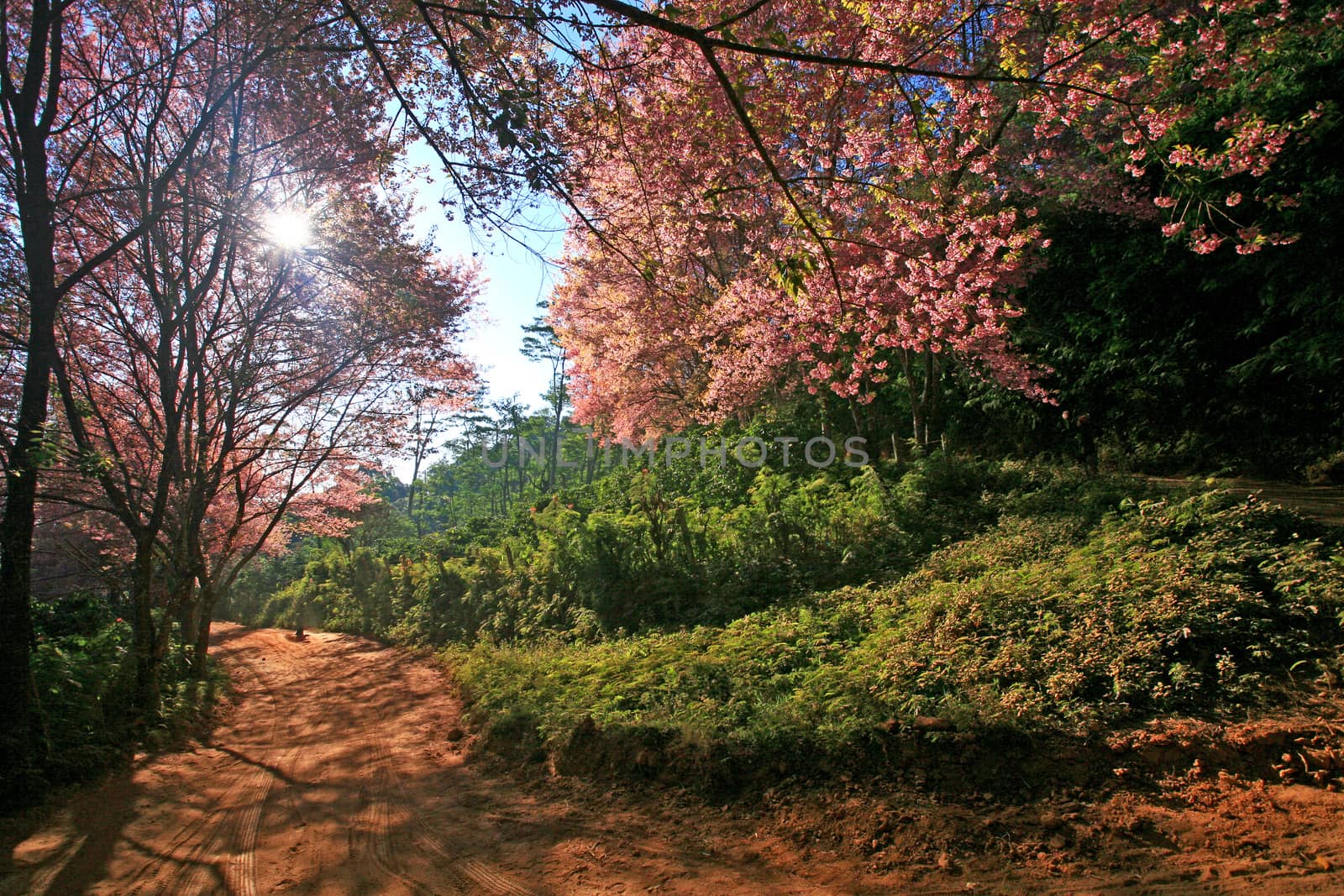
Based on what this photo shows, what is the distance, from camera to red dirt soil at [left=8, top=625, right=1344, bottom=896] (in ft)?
9.96

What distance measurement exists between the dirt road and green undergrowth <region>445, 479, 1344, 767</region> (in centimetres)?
75

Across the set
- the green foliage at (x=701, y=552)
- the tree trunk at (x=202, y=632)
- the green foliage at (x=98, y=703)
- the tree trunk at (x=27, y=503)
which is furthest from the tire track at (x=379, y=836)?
the tree trunk at (x=202, y=632)

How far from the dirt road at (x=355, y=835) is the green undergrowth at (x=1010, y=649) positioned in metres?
0.75

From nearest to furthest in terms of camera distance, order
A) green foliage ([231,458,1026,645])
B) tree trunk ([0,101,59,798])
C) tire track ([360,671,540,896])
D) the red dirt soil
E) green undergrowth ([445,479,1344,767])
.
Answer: the red dirt soil → tire track ([360,671,540,896]) → green undergrowth ([445,479,1344,767]) → tree trunk ([0,101,59,798]) → green foliage ([231,458,1026,645])

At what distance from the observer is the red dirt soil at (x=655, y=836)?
120 inches

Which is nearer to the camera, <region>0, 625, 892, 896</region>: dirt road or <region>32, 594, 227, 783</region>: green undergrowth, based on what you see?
<region>0, 625, 892, 896</region>: dirt road

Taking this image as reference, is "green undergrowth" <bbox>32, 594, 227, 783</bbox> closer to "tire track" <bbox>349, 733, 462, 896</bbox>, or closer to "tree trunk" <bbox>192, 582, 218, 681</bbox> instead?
"tree trunk" <bbox>192, 582, 218, 681</bbox>

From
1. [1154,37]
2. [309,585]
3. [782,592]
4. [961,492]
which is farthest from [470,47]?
[309,585]

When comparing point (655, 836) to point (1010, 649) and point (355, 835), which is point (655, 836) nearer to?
point (355, 835)

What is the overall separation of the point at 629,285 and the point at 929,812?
12.5 meters

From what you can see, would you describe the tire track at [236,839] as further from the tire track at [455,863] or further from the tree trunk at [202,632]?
the tree trunk at [202,632]

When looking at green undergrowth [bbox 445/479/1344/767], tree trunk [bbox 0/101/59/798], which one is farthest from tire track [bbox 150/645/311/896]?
green undergrowth [bbox 445/479/1344/767]

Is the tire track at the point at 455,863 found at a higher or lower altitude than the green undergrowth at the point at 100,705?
lower

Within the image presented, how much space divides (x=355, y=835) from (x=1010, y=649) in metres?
4.41
